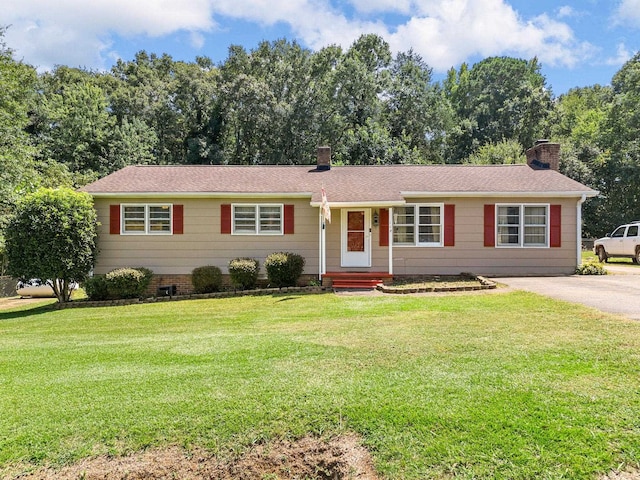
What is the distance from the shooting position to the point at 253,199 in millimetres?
13109

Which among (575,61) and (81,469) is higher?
(575,61)

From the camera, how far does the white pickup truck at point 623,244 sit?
56.1ft

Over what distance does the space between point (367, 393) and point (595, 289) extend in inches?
339

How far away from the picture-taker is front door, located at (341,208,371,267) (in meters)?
13.1

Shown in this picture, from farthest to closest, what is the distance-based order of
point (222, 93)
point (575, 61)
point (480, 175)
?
point (575, 61) < point (222, 93) < point (480, 175)

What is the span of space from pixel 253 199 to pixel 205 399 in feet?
31.4

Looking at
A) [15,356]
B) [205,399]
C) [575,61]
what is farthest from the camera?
[575,61]

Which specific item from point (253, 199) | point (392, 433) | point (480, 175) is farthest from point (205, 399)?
point (480, 175)

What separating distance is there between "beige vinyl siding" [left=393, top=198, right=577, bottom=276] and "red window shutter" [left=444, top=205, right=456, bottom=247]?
0.12m

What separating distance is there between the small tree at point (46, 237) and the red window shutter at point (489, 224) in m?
12.6

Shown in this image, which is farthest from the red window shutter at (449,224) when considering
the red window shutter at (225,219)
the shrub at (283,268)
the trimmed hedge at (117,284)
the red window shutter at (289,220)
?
the trimmed hedge at (117,284)

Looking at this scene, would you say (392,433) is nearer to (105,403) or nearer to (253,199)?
(105,403)

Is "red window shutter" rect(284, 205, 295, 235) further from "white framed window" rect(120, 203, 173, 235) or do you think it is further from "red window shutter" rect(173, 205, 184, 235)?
"white framed window" rect(120, 203, 173, 235)

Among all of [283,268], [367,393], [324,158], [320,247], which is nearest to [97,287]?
[283,268]
